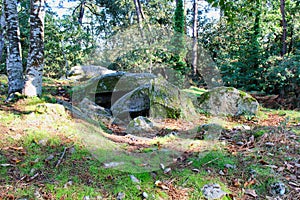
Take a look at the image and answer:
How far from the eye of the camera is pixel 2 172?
8.26ft

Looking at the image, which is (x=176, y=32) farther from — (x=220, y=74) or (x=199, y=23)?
(x=199, y=23)

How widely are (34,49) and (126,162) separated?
298 centimetres

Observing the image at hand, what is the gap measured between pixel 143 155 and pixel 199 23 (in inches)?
786

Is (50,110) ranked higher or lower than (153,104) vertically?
higher

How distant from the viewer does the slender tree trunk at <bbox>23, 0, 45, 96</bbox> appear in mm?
4469

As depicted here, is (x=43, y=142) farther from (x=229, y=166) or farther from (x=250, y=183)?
(x=250, y=183)

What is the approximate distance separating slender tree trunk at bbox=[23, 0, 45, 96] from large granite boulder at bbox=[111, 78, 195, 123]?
201 cm

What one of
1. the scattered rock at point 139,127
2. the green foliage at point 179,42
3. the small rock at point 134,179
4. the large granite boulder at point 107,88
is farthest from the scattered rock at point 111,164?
the green foliage at point 179,42

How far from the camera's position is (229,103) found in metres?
6.45

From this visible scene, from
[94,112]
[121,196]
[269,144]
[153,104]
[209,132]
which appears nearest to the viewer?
[121,196]

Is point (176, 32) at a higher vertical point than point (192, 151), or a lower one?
higher

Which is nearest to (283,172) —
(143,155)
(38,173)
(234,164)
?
(234,164)

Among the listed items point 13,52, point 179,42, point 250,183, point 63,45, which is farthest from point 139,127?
point 179,42

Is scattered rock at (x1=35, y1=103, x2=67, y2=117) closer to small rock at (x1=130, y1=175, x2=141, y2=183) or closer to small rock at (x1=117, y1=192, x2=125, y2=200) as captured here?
small rock at (x1=130, y1=175, x2=141, y2=183)
